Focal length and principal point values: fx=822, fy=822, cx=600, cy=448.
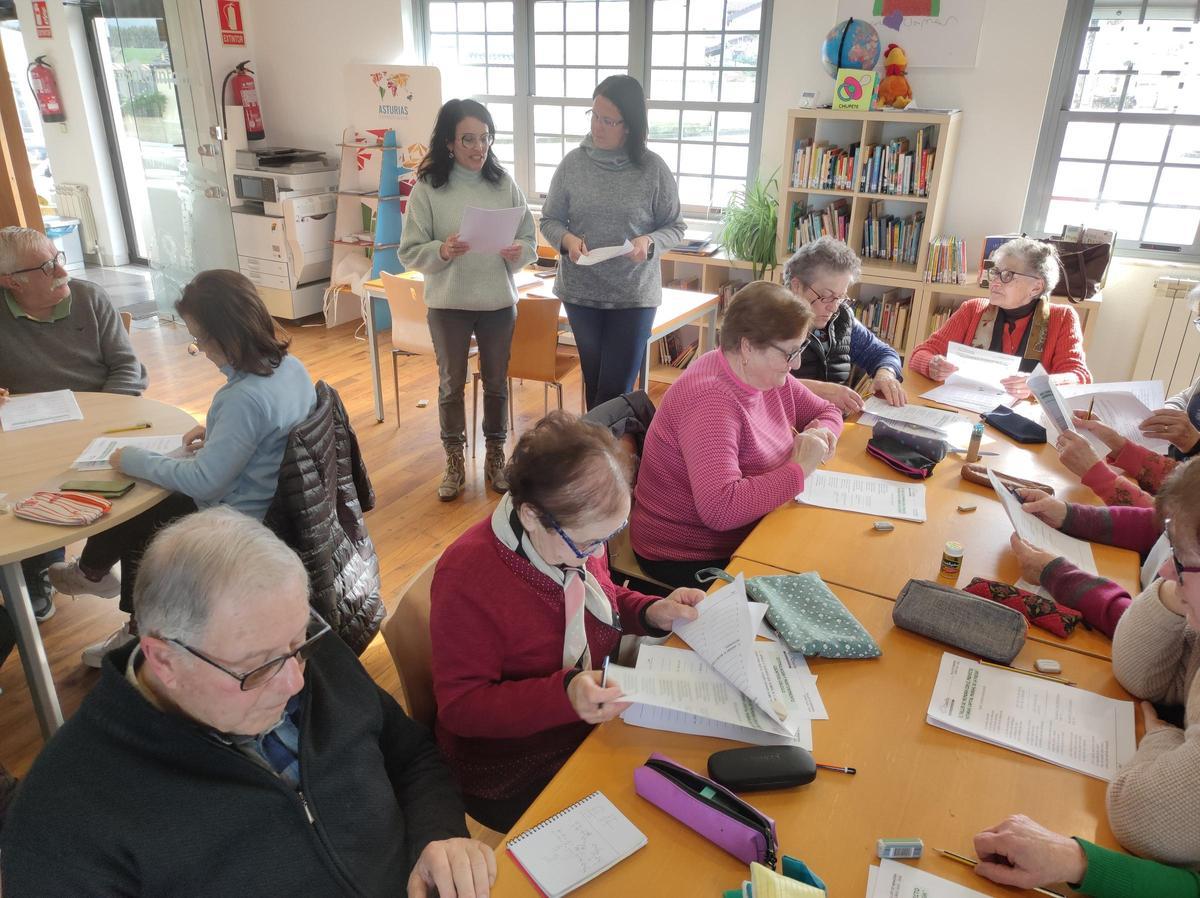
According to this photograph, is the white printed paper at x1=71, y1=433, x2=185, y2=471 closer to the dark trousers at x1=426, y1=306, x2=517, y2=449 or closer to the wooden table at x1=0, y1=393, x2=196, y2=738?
the wooden table at x1=0, y1=393, x2=196, y2=738

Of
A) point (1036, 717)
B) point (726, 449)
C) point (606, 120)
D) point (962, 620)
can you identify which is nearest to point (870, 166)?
point (606, 120)

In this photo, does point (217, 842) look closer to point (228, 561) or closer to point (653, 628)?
point (228, 561)

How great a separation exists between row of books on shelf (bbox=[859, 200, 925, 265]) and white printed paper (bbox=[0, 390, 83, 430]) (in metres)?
3.91

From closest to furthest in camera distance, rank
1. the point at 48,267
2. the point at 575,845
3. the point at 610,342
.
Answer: the point at 575,845
the point at 48,267
the point at 610,342

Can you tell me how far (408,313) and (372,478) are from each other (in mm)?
830

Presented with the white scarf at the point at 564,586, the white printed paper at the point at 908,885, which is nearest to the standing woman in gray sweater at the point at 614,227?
the white scarf at the point at 564,586

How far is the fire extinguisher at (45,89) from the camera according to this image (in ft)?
22.2

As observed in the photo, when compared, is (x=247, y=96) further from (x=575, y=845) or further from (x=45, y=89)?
(x=575, y=845)

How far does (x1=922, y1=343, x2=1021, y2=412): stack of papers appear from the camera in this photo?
9.10 ft

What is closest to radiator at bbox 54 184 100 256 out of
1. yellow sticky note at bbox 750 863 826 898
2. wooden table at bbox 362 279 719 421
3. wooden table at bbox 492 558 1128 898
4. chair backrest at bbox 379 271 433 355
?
wooden table at bbox 362 279 719 421

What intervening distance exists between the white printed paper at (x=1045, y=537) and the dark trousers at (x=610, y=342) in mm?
1836

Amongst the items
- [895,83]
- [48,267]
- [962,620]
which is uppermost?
[895,83]

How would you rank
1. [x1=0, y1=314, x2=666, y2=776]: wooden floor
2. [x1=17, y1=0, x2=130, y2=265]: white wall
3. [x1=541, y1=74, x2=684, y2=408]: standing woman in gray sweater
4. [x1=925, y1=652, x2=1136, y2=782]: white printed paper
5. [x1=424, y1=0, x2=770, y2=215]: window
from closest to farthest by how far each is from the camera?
[x1=925, y1=652, x2=1136, y2=782]: white printed paper, [x1=0, y1=314, x2=666, y2=776]: wooden floor, [x1=541, y1=74, x2=684, y2=408]: standing woman in gray sweater, [x1=424, y1=0, x2=770, y2=215]: window, [x1=17, y1=0, x2=130, y2=265]: white wall

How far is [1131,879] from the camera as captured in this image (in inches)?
40.8
